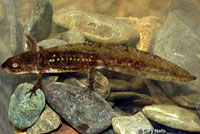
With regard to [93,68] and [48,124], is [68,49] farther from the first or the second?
[48,124]

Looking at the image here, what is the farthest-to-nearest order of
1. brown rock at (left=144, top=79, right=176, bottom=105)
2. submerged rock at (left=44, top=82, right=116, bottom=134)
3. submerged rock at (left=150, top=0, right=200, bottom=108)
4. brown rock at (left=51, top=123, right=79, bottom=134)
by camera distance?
brown rock at (left=144, top=79, right=176, bottom=105)
submerged rock at (left=150, top=0, right=200, bottom=108)
brown rock at (left=51, top=123, right=79, bottom=134)
submerged rock at (left=44, top=82, right=116, bottom=134)

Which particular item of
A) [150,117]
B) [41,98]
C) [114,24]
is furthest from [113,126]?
[114,24]

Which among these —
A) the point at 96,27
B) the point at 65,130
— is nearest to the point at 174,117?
the point at 65,130

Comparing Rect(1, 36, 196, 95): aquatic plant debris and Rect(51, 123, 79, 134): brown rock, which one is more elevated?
Rect(1, 36, 196, 95): aquatic plant debris

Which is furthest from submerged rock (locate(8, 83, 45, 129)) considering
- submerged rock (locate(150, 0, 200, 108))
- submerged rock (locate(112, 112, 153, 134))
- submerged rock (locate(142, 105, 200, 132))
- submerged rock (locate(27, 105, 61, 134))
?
submerged rock (locate(150, 0, 200, 108))

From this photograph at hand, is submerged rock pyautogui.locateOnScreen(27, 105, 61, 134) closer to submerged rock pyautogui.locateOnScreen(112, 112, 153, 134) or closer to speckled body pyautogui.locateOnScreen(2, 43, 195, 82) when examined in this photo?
speckled body pyautogui.locateOnScreen(2, 43, 195, 82)

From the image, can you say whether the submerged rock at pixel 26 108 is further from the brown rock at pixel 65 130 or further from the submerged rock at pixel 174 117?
the submerged rock at pixel 174 117
